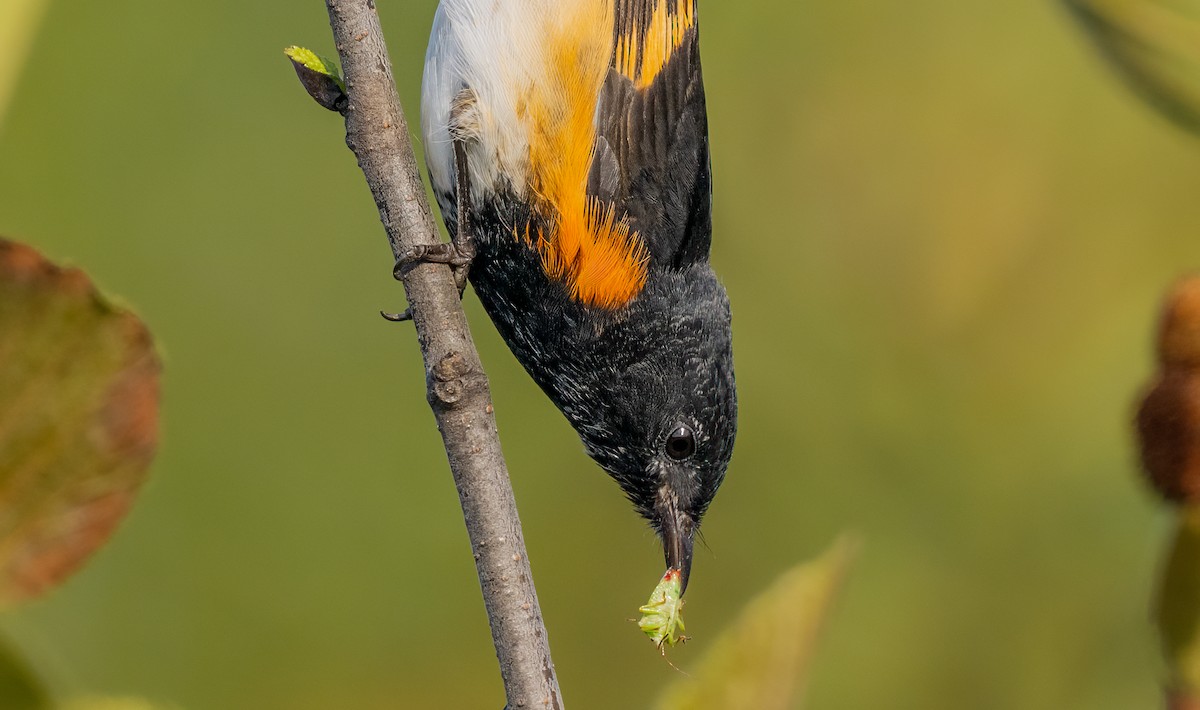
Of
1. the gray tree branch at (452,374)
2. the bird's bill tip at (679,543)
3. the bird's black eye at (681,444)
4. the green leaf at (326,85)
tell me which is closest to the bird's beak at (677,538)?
the bird's bill tip at (679,543)

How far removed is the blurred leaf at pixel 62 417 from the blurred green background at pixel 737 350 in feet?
9.06

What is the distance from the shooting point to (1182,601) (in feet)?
3.10

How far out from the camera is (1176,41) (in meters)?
1.14

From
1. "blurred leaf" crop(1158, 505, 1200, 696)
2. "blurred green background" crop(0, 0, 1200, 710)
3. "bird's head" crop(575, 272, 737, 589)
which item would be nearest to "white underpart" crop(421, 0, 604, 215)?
"bird's head" crop(575, 272, 737, 589)

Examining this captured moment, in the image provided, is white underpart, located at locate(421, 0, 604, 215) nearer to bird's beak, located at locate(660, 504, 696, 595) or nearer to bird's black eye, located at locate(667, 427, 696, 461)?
bird's black eye, located at locate(667, 427, 696, 461)

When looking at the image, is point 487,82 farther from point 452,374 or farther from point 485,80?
point 452,374

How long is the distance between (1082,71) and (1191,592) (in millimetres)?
3611

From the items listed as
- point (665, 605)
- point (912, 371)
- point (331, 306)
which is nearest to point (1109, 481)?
point (912, 371)

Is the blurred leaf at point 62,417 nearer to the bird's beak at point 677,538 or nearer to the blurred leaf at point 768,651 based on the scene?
the blurred leaf at point 768,651

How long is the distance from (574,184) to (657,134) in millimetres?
306

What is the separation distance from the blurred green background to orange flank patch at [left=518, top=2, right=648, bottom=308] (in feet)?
3.02

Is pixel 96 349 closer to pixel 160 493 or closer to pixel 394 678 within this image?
pixel 394 678

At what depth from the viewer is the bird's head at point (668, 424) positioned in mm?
2758

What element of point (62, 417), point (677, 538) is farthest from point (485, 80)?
point (62, 417)
